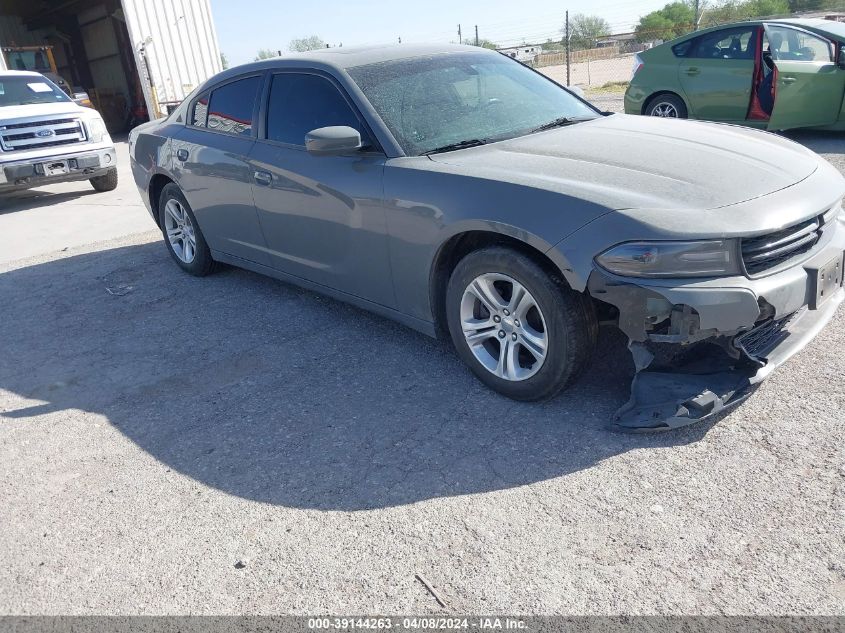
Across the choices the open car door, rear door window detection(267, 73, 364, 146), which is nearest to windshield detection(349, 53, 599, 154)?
rear door window detection(267, 73, 364, 146)

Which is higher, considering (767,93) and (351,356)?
(767,93)

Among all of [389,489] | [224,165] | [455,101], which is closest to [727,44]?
[455,101]

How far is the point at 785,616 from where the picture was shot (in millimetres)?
2102

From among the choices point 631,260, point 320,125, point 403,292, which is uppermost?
point 320,125

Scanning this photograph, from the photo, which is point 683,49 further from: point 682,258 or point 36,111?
point 36,111

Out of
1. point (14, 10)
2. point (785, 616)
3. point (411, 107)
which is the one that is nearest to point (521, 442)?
point (785, 616)

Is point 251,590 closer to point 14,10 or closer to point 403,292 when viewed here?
point 403,292

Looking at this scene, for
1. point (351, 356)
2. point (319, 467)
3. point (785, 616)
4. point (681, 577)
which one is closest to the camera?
point (785, 616)

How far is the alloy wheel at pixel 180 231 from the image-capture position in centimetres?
580

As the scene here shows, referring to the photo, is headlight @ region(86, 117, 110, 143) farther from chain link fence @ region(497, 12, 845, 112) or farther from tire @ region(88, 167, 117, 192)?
chain link fence @ region(497, 12, 845, 112)

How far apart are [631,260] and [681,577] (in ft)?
3.90

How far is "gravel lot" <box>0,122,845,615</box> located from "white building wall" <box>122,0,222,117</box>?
1550 cm

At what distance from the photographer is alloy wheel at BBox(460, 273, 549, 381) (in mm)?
3256

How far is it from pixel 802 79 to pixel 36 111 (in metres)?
10.1
